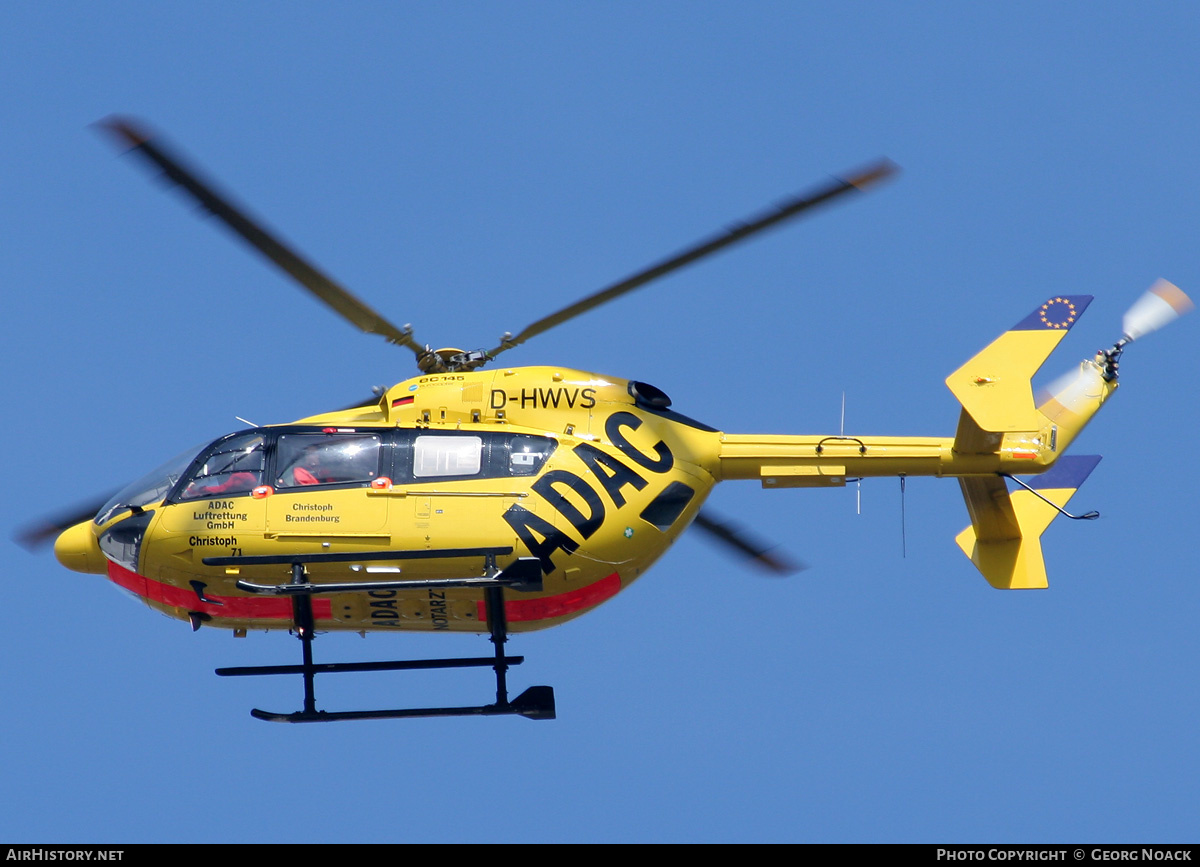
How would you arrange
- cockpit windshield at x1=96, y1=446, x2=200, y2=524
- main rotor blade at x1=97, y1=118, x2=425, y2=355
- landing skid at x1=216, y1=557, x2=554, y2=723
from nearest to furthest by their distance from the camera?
1. main rotor blade at x1=97, y1=118, x2=425, y2=355
2. landing skid at x1=216, y1=557, x2=554, y2=723
3. cockpit windshield at x1=96, y1=446, x2=200, y2=524

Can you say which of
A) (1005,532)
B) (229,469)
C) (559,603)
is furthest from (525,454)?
(1005,532)

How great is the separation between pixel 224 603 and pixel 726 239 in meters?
6.01

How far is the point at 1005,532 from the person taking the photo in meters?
17.1

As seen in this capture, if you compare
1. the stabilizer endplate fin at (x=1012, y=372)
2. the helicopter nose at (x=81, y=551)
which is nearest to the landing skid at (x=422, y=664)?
the helicopter nose at (x=81, y=551)

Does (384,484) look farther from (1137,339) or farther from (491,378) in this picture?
(1137,339)

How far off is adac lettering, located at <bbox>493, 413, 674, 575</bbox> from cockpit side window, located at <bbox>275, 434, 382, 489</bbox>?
1.51 m

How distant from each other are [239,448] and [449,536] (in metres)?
2.38

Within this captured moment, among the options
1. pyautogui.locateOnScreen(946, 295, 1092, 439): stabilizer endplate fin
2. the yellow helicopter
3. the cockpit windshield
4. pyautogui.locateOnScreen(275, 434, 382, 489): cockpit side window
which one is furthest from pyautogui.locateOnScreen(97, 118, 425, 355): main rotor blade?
pyautogui.locateOnScreen(946, 295, 1092, 439): stabilizer endplate fin

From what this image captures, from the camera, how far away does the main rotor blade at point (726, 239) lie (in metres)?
14.8

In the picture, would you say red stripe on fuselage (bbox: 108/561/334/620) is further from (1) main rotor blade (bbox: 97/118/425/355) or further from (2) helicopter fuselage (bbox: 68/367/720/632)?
(1) main rotor blade (bbox: 97/118/425/355)

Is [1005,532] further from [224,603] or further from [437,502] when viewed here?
[224,603]

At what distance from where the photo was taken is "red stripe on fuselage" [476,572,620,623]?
16.2 metres

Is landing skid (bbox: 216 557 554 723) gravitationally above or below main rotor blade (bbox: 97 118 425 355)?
below

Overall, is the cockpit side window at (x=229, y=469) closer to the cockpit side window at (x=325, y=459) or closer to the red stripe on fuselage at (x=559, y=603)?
the cockpit side window at (x=325, y=459)
